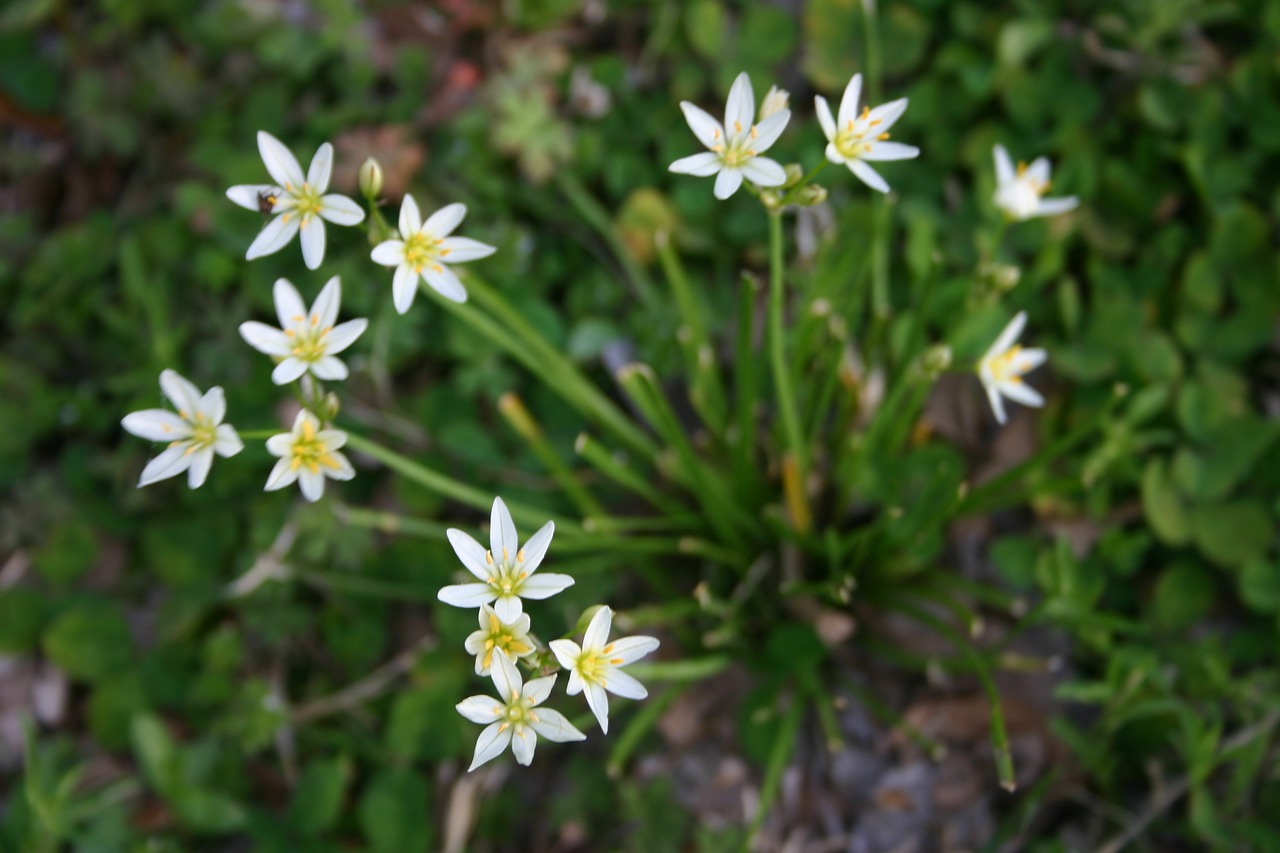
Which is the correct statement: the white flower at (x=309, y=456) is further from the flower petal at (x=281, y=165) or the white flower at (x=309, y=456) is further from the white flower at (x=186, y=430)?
the flower petal at (x=281, y=165)

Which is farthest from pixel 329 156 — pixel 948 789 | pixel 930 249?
pixel 948 789

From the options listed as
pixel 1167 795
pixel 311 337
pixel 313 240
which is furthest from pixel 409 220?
pixel 1167 795

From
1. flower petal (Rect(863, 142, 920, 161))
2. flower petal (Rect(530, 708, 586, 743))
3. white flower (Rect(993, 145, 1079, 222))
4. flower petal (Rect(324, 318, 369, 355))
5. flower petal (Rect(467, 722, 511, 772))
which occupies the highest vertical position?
flower petal (Rect(863, 142, 920, 161))

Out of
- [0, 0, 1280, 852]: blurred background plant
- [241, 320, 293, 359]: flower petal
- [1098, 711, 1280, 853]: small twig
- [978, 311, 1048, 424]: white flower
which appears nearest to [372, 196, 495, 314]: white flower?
[241, 320, 293, 359]: flower petal

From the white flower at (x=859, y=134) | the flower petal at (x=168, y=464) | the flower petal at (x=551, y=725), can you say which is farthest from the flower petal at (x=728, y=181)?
the flower petal at (x=168, y=464)

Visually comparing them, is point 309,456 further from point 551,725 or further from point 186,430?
point 551,725

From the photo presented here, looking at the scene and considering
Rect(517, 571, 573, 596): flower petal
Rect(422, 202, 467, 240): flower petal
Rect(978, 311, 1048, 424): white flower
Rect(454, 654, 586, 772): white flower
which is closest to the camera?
Rect(454, 654, 586, 772): white flower

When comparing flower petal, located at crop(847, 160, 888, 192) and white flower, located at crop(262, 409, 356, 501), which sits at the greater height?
flower petal, located at crop(847, 160, 888, 192)

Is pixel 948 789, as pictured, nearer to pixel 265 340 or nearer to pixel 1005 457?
pixel 1005 457

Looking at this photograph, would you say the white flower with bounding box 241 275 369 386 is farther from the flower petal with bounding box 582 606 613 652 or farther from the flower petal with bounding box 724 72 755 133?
the flower petal with bounding box 724 72 755 133
